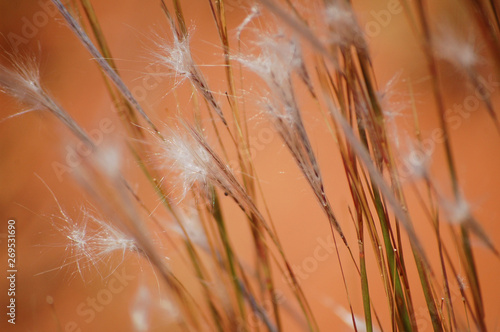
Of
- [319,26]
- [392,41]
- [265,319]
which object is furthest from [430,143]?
[265,319]

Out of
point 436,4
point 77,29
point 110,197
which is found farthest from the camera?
point 436,4

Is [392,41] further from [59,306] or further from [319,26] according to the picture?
[59,306]

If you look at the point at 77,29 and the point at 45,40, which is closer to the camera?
the point at 77,29

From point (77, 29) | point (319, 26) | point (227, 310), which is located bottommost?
point (227, 310)

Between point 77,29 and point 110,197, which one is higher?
point 77,29

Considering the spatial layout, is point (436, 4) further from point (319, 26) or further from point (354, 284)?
point (354, 284)

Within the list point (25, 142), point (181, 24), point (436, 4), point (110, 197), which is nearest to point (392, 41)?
point (436, 4)

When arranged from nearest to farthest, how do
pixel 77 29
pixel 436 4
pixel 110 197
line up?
pixel 77 29 → pixel 110 197 → pixel 436 4
